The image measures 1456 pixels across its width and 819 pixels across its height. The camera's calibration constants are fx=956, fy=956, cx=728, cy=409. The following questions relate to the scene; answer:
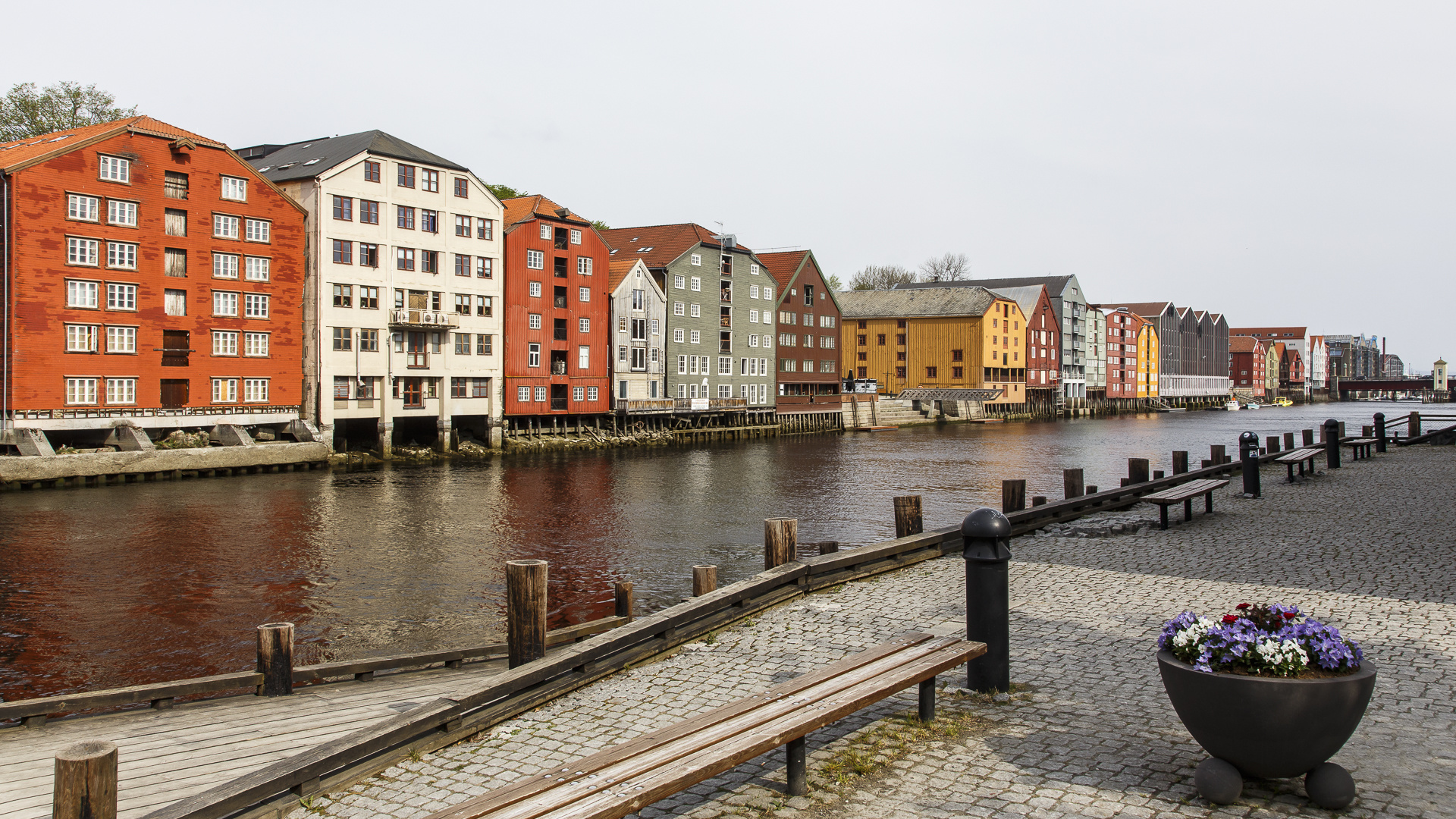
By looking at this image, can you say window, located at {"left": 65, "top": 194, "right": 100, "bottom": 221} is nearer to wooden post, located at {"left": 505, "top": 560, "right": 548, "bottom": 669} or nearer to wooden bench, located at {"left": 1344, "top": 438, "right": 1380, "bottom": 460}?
wooden post, located at {"left": 505, "top": 560, "right": 548, "bottom": 669}

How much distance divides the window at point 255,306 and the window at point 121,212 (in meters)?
6.54

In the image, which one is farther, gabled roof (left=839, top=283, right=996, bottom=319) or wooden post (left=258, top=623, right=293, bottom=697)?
gabled roof (left=839, top=283, right=996, bottom=319)

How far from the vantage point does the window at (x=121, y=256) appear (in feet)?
156

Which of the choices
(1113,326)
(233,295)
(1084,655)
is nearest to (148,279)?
(233,295)

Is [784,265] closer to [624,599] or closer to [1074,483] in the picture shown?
[1074,483]

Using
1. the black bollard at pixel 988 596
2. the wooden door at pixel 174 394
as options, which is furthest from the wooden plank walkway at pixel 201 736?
the wooden door at pixel 174 394

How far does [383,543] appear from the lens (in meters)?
28.2

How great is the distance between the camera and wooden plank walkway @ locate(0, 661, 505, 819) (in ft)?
24.3

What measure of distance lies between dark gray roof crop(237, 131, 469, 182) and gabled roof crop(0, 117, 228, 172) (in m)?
5.74

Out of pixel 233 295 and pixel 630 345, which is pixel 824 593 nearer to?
pixel 233 295

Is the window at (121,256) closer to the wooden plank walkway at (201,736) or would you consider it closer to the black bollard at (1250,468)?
the wooden plank walkway at (201,736)

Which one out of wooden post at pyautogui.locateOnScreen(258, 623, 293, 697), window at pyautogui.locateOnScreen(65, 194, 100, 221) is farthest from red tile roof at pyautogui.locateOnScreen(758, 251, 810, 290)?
wooden post at pyautogui.locateOnScreen(258, 623, 293, 697)

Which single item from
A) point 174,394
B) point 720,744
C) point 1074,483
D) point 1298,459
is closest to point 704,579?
point 720,744

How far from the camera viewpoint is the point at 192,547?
89.8 ft
